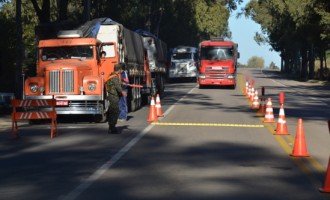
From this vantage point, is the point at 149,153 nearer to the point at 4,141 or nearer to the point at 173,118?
the point at 4,141

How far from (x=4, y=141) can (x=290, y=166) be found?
294 inches

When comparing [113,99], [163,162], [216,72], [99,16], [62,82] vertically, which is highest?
[99,16]

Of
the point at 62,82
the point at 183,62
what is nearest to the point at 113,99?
the point at 62,82

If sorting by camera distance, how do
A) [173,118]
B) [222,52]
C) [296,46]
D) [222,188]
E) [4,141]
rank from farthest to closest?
[296,46] < [222,52] < [173,118] < [4,141] < [222,188]

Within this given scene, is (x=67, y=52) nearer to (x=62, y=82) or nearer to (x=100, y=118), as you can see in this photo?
(x=62, y=82)

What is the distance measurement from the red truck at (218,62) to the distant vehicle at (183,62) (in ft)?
43.2

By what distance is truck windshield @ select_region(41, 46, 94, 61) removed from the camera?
20.3m

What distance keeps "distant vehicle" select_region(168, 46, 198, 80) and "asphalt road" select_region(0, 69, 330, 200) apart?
36189 millimetres

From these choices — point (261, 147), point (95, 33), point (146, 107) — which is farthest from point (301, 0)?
point (261, 147)

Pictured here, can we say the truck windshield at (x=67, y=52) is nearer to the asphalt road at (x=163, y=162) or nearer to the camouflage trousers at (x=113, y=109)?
the asphalt road at (x=163, y=162)

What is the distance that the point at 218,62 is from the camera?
42.0 metres

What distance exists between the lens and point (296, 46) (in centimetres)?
7962

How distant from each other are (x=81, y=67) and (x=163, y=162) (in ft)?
28.6

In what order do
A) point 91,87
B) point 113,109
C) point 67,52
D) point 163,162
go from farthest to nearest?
point 67,52
point 91,87
point 113,109
point 163,162
